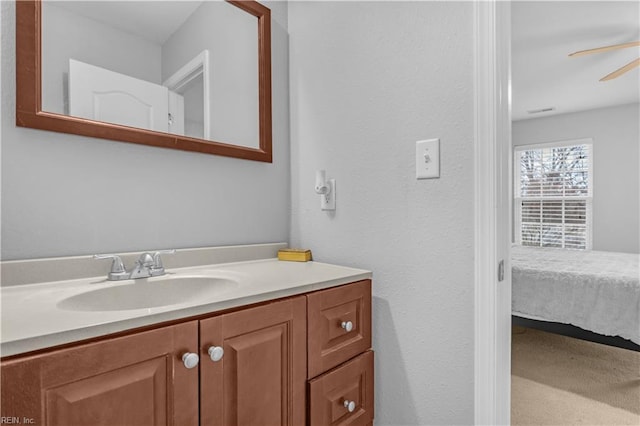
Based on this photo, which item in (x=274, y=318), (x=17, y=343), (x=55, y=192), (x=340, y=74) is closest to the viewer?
(x=17, y=343)

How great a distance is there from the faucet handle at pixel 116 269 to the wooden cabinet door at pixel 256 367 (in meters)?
0.43

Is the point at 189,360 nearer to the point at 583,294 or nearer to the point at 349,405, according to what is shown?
the point at 349,405

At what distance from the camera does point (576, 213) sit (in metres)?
4.71

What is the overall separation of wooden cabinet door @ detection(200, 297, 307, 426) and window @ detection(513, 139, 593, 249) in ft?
17.1

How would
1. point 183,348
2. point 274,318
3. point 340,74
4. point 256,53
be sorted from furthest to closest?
point 256,53, point 340,74, point 274,318, point 183,348

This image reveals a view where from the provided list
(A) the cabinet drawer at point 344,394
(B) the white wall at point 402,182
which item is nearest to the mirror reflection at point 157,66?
(B) the white wall at point 402,182

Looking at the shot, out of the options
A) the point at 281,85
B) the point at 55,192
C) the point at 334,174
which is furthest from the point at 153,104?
the point at 334,174

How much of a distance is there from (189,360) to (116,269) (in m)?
0.48

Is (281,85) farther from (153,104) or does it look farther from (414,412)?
(414,412)

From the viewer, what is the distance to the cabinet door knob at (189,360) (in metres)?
0.69

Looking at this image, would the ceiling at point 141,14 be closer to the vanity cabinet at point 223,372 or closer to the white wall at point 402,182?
the white wall at point 402,182

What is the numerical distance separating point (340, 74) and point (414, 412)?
125cm

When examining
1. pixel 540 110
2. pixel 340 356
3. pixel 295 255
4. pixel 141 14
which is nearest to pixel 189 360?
pixel 340 356

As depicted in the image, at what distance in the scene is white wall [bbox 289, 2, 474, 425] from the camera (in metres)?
1.03
